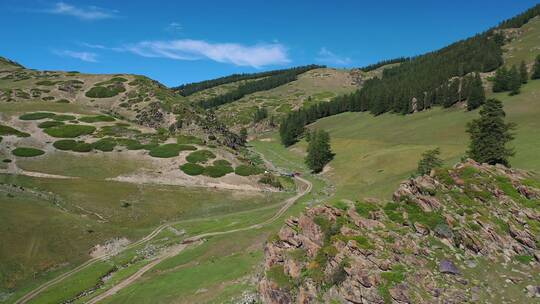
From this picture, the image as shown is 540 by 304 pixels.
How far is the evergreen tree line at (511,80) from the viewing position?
128 metres

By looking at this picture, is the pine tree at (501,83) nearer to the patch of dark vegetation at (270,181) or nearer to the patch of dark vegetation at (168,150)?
the patch of dark vegetation at (270,181)

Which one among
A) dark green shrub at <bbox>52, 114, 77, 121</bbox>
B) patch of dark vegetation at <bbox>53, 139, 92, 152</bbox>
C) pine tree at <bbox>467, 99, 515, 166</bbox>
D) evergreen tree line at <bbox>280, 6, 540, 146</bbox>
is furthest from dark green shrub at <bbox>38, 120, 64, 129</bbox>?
pine tree at <bbox>467, 99, 515, 166</bbox>

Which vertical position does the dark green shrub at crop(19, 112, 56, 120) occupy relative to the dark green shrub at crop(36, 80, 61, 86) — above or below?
below

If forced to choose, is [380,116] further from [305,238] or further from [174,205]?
[305,238]

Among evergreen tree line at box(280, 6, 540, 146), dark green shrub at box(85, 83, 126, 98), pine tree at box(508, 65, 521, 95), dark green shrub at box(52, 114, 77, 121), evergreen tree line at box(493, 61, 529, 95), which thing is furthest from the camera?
dark green shrub at box(85, 83, 126, 98)

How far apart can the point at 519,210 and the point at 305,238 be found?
14970 mm

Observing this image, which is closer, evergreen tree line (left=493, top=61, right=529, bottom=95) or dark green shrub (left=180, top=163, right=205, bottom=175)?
dark green shrub (left=180, top=163, right=205, bottom=175)

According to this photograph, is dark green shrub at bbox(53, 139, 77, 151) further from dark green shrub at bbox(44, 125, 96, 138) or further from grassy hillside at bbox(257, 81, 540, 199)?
grassy hillside at bbox(257, 81, 540, 199)

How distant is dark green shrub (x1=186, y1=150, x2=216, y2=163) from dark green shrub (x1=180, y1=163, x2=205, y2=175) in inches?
108

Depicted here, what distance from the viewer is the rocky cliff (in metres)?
22.2

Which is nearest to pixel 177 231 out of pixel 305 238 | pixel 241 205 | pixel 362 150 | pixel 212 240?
pixel 212 240

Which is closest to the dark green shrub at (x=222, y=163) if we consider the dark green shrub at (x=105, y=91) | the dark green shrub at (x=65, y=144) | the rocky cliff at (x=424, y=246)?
the dark green shrub at (x=65, y=144)

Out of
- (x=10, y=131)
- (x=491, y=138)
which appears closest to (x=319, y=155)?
(x=491, y=138)

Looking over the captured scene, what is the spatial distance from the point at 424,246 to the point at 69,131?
4048 inches
